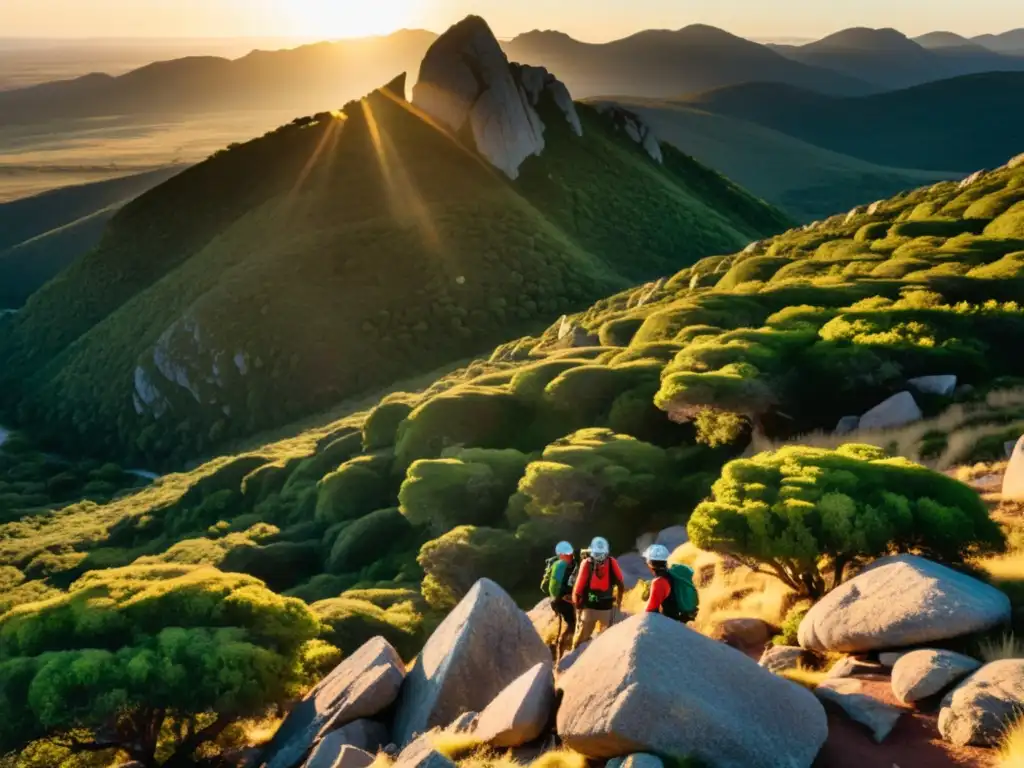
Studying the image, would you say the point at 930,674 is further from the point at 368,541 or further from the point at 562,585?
the point at 368,541

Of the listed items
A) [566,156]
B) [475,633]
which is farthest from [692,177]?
[475,633]

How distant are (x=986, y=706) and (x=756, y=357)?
19.4m

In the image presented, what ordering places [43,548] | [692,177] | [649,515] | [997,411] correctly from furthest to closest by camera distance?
[692,177]
[43,548]
[649,515]
[997,411]

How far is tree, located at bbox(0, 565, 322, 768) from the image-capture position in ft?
64.0

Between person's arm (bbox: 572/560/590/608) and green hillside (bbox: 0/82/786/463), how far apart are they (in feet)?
291

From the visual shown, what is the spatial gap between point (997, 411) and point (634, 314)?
29.2m

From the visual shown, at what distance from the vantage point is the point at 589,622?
17.2m

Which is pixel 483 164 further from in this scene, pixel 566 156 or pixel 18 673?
pixel 18 673

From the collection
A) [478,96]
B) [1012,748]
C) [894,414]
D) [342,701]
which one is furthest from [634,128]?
[1012,748]

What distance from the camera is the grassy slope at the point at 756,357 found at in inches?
1182

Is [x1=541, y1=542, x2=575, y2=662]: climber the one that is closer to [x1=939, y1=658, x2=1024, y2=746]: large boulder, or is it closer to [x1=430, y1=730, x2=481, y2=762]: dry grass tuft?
[x1=430, y1=730, x2=481, y2=762]: dry grass tuft

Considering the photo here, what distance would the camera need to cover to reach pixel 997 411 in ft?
83.5

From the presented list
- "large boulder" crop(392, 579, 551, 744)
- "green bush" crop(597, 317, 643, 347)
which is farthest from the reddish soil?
"green bush" crop(597, 317, 643, 347)

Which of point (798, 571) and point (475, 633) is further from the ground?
point (798, 571)
